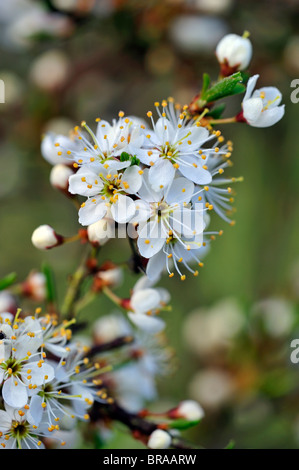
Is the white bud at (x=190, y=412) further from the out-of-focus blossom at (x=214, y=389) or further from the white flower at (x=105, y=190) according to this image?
the out-of-focus blossom at (x=214, y=389)

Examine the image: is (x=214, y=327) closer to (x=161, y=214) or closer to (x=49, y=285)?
(x=49, y=285)

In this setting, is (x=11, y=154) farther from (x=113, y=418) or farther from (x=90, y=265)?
(x=113, y=418)

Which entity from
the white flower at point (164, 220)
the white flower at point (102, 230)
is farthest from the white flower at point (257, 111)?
the white flower at point (102, 230)

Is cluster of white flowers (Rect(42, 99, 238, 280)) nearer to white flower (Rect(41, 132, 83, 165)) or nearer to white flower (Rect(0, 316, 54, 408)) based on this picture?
white flower (Rect(41, 132, 83, 165))

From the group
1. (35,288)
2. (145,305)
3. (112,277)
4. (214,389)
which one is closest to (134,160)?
(145,305)

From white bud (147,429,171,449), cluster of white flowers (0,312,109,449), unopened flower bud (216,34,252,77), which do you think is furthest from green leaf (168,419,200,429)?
unopened flower bud (216,34,252,77)

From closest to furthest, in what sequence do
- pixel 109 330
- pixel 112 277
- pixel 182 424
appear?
1. pixel 182 424
2. pixel 112 277
3. pixel 109 330

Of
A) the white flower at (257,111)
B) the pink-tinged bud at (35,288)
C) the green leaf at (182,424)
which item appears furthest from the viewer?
the pink-tinged bud at (35,288)
